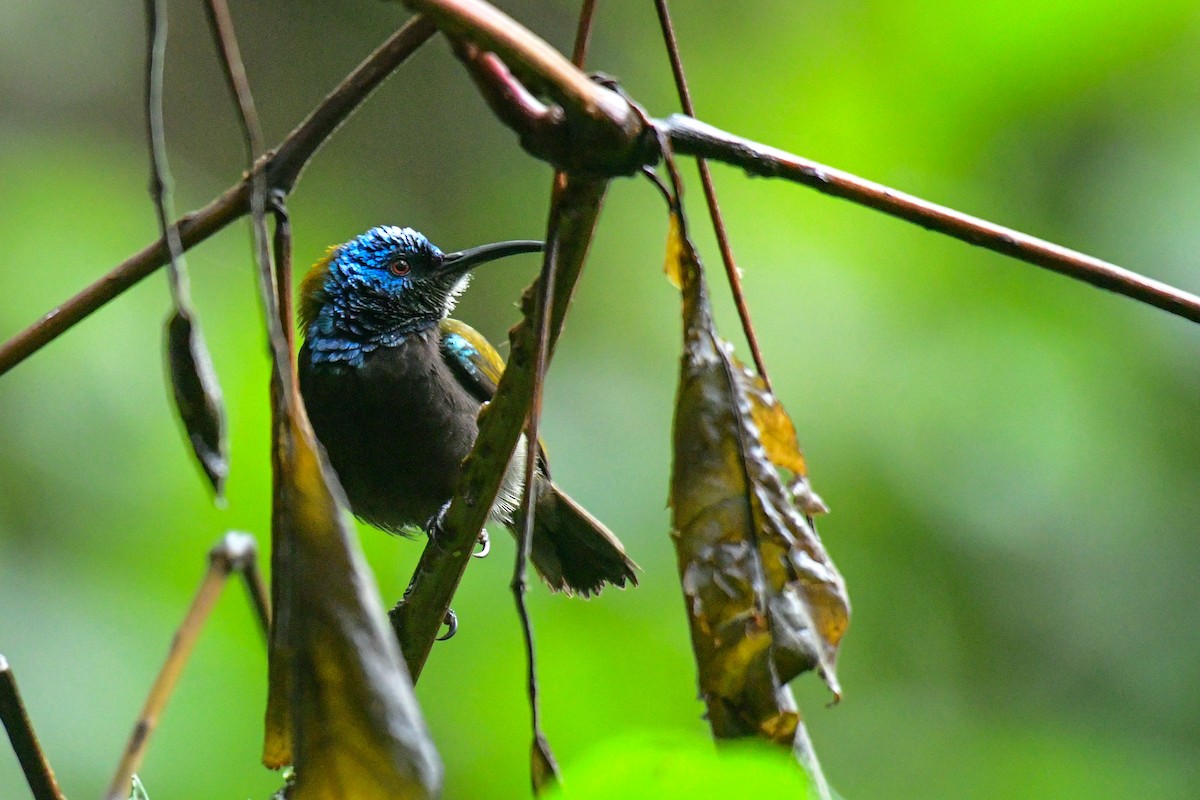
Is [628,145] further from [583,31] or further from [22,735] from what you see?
[22,735]

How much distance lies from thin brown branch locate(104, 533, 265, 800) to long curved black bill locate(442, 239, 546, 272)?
2350mm

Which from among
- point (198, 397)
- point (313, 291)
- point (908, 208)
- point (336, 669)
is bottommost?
point (336, 669)

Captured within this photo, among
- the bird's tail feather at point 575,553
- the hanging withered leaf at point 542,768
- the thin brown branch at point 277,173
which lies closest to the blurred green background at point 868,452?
the bird's tail feather at point 575,553

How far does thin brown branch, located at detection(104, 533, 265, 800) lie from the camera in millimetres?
793

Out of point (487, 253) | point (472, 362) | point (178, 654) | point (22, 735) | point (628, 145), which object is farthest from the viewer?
point (472, 362)

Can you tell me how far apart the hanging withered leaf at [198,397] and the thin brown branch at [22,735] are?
29 centimetres

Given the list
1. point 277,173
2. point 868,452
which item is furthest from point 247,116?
point 868,452

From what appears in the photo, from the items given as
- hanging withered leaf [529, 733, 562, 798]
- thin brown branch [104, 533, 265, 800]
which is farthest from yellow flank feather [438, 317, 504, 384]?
thin brown branch [104, 533, 265, 800]

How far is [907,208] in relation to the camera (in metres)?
1.25

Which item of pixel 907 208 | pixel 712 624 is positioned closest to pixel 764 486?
pixel 712 624

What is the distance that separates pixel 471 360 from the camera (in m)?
3.93

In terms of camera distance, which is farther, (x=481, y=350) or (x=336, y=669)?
(x=481, y=350)

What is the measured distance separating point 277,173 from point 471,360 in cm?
255

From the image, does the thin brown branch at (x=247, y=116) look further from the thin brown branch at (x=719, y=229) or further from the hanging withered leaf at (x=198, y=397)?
the thin brown branch at (x=719, y=229)
